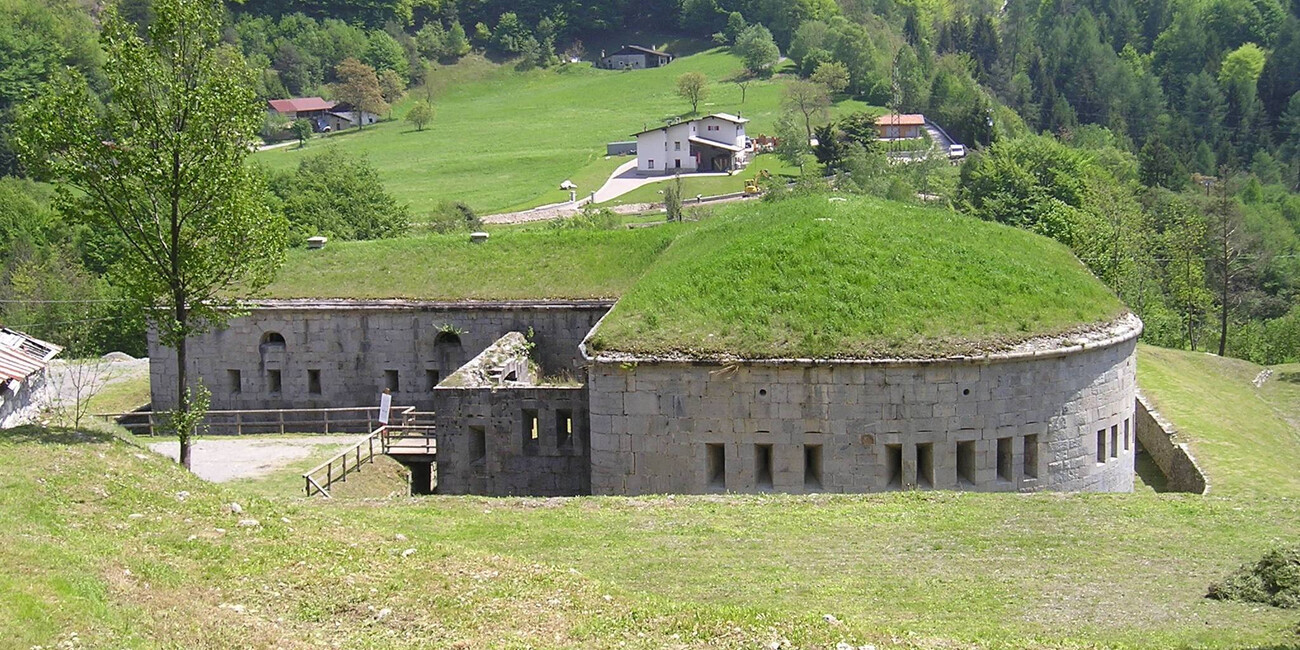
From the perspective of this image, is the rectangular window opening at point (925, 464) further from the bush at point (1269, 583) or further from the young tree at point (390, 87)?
the young tree at point (390, 87)

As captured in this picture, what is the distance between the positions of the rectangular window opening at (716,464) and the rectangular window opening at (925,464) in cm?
410

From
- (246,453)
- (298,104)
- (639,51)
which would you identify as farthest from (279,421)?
(639,51)

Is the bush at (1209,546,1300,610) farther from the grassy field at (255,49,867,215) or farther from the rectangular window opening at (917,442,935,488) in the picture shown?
the grassy field at (255,49,867,215)

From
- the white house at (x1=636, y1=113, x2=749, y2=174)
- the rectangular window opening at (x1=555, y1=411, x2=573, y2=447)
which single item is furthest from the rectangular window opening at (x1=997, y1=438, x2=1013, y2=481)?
the white house at (x1=636, y1=113, x2=749, y2=174)

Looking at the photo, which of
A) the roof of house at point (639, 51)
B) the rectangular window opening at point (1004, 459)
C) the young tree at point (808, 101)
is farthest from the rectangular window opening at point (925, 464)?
the roof of house at point (639, 51)

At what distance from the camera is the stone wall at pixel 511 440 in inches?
1296

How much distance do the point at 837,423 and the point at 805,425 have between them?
67 centimetres

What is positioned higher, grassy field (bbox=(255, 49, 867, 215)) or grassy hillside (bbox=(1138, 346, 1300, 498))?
grassy field (bbox=(255, 49, 867, 215))

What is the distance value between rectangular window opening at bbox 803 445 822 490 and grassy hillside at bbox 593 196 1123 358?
2.05 m

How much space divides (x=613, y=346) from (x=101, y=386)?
2341 centimetres

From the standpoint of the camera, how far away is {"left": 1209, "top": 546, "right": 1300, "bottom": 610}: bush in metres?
19.0

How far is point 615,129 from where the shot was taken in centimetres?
14000

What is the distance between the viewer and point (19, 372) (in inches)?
1085

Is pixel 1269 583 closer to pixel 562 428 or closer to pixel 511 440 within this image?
pixel 562 428
